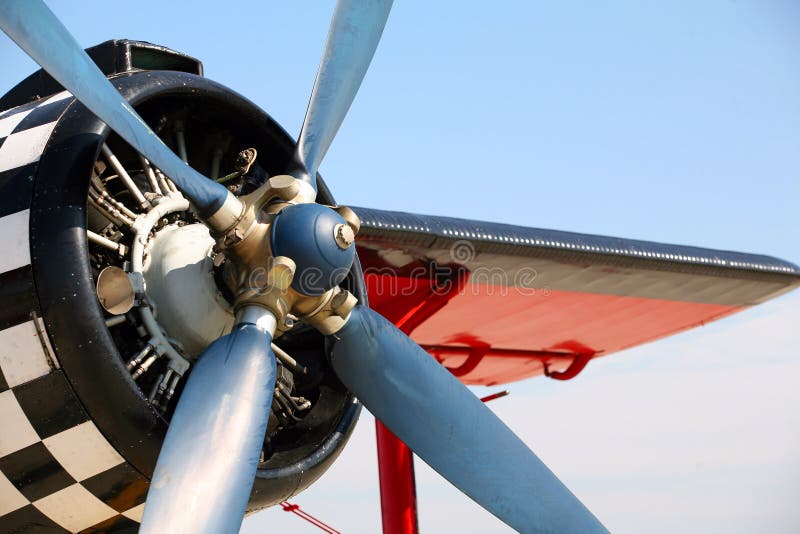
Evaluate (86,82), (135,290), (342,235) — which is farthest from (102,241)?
(342,235)

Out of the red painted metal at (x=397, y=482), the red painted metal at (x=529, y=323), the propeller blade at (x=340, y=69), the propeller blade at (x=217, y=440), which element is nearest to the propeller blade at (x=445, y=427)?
the propeller blade at (x=217, y=440)

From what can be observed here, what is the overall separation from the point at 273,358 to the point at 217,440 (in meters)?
0.69

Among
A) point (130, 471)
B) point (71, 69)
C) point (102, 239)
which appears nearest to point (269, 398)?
point (130, 471)

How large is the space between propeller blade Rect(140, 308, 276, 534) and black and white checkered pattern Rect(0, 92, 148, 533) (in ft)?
1.66

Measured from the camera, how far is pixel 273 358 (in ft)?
16.8

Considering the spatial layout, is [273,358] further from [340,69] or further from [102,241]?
[340,69]

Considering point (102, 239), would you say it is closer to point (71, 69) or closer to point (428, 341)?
point (71, 69)

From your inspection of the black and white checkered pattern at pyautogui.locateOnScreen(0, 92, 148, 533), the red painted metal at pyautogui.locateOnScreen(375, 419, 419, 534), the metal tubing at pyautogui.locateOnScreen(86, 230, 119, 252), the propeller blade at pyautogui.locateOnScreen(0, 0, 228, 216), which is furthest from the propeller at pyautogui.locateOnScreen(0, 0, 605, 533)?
the red painted metal at pyautogui.locateOnScreen(375, 419, 419, 534)

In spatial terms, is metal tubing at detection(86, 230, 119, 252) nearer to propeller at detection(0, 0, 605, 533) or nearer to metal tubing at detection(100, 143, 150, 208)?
metal tubing at detection(100, 143, 150, 208)

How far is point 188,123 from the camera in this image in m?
6.03

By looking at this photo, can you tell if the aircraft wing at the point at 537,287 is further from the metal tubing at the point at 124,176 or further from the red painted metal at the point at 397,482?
the metal tubing at the point at 124,176

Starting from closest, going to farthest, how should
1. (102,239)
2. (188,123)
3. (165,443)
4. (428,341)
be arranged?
(165,443)
(102,239)
(188,123)
(428,341)

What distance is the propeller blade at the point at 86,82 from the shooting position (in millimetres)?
4504

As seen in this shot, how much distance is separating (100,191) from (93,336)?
3.47ft
